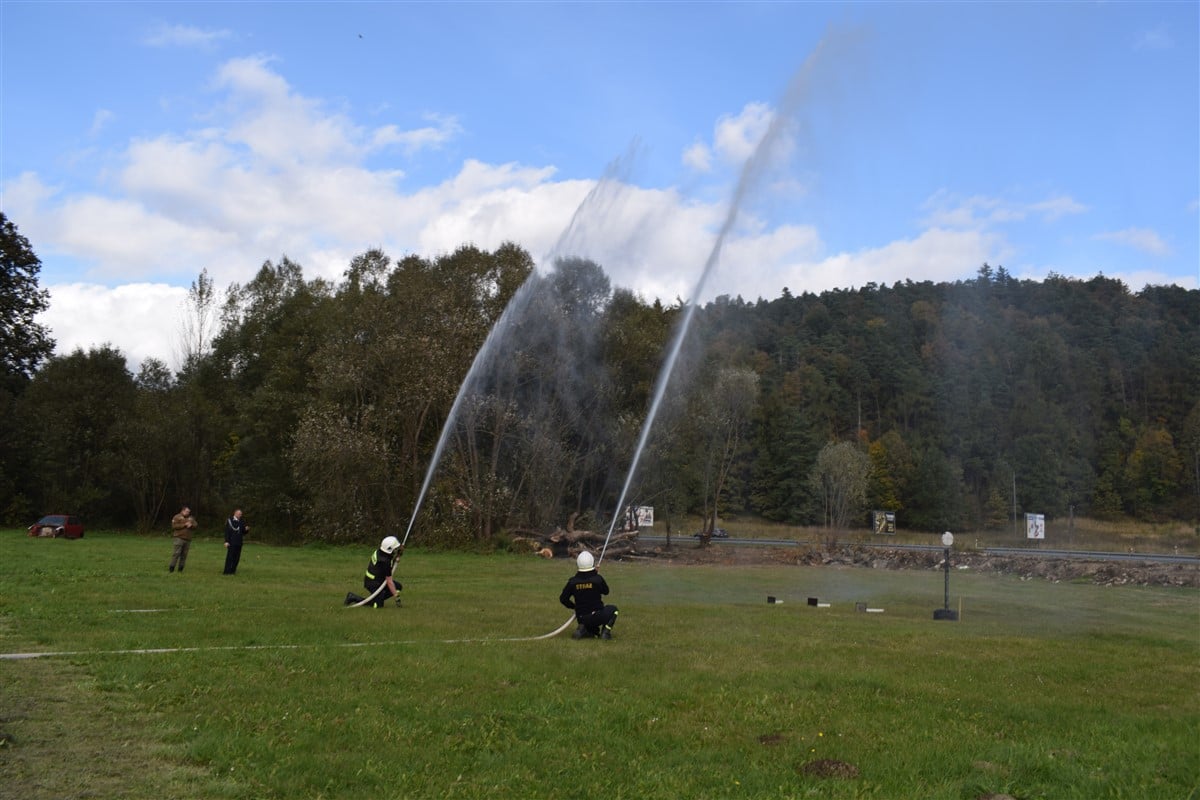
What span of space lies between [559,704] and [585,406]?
123 feet

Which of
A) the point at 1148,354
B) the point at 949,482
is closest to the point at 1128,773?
the point at 949,482

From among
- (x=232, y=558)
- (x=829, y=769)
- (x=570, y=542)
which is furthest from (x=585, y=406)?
(x=829, y=769)

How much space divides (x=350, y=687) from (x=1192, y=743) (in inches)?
366

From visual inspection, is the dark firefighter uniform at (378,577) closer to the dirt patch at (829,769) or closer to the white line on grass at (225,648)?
the white line on grass at (225,648)

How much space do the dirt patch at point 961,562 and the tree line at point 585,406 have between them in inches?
164

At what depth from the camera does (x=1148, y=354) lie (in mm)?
96375

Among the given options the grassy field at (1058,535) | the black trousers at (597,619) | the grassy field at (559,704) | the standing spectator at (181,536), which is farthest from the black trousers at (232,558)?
the grassy field at (1058,535)

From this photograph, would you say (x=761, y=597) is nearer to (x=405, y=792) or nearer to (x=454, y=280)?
(x=405, y=792)

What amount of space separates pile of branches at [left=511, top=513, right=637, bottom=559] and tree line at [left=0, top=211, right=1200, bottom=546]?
1398 mm

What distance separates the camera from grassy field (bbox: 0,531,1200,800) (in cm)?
788

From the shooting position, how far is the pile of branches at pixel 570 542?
45.7 m

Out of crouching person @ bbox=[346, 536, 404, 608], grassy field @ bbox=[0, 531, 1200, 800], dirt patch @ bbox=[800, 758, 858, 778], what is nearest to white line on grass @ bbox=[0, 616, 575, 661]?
grassy field @ bbox=[0, 531, 1200, 800]

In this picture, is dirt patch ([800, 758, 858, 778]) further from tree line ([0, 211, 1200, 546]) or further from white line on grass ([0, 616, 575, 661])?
tree line ([0, 211, 1200, 546])

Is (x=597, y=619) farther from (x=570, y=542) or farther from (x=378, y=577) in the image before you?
(x=570, y=542)
